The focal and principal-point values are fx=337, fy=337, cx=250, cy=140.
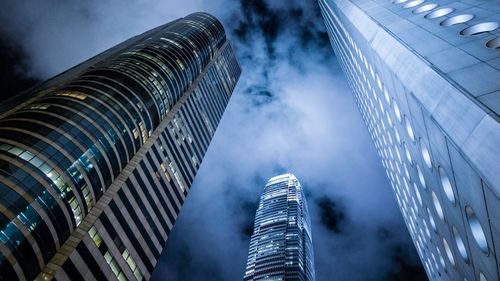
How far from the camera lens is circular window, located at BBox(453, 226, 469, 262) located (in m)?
16.7

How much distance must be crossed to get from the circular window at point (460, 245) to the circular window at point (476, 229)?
12.6 ft

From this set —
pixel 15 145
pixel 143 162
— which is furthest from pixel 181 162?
pixel 15 145

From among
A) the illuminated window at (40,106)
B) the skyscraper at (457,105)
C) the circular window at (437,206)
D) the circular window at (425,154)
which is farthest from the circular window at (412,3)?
the illuminated window at (40,106)

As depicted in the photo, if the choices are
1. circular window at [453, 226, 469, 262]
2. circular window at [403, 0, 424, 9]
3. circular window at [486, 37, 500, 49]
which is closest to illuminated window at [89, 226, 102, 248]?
circular window at [453, 226, 469, 262]

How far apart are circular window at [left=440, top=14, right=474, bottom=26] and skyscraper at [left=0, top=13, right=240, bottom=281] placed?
36068mm

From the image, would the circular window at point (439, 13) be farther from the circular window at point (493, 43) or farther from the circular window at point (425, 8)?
the circular window at point (493, 43)

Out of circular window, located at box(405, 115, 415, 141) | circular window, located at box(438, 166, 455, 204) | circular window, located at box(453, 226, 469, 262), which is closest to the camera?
circular window, located at box(438, 166, 455, 204)

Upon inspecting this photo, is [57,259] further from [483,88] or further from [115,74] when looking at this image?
[483,88]

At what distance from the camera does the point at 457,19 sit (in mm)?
15367

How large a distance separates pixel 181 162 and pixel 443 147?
64.6m

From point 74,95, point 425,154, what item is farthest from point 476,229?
point 74,95

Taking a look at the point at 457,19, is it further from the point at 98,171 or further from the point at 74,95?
the point at 74,95

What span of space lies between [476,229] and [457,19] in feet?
30.5

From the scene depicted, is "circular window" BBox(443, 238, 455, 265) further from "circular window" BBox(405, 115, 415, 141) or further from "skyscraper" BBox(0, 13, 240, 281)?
"skyscraper" BBox(0, 13, 240, 281)
